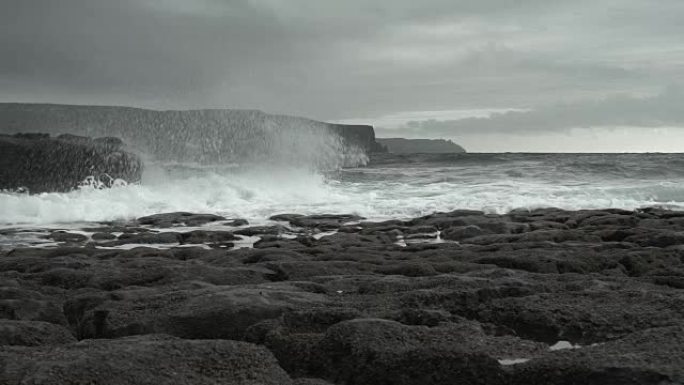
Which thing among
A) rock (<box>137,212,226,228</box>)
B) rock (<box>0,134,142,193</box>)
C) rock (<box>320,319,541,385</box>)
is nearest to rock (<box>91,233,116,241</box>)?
rock (<box>137,212,226,228</box>)

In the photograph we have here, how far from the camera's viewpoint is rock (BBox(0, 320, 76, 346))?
3.53 meters

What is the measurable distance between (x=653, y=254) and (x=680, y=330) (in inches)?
128

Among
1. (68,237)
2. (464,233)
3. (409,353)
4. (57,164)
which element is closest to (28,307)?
(409,353)

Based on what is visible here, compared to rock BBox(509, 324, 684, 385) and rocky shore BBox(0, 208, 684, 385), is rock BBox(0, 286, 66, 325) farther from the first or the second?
rock BBox(509, 324, 684, 385)

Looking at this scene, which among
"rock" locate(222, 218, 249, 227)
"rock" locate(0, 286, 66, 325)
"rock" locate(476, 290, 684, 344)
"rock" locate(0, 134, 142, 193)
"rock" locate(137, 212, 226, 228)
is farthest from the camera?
"rock" locate(0, 134, 142, 193)

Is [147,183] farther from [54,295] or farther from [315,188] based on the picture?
[54,295]

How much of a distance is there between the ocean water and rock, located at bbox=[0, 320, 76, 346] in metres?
9.78

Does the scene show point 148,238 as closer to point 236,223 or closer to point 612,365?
point 236,223

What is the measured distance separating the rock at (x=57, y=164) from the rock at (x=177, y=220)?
676 cm

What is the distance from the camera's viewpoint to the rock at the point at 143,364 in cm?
267

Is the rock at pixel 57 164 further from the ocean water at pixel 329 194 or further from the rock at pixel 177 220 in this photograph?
the rock at pixel 177 220

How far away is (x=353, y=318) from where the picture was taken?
Result: 370 cm

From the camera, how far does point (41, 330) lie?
3668 millimetres

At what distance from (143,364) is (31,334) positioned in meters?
1.13
